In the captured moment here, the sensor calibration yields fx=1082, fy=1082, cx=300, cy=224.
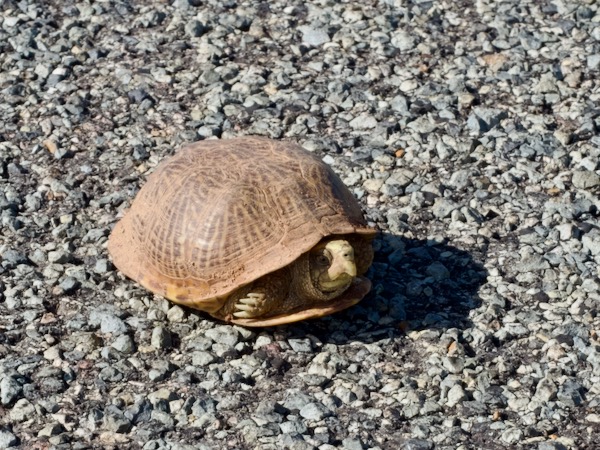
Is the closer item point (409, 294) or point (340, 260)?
point (340, 260)

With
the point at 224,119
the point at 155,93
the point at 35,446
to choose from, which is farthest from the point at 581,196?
the point at 35,446

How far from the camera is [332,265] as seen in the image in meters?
6.56

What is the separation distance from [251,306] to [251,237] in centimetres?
43

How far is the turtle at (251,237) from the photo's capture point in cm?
651

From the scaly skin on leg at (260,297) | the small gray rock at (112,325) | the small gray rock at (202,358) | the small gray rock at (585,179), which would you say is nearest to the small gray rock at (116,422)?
the small gray rock at (202,358)

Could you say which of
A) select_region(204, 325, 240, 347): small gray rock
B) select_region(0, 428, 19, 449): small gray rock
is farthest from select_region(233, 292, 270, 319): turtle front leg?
select_region(0, 428, 19, 449): small gray rock

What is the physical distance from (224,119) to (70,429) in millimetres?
3696

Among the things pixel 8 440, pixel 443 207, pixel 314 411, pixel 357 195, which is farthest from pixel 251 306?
pixel 443 207

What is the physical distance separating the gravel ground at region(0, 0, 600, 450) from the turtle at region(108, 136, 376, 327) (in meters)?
0.26

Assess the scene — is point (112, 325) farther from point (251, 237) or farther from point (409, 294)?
point (409, 294)

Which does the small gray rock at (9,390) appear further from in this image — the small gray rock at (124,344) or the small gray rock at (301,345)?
the small gray rock at (301,345)

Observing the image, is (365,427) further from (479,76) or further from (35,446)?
(479,76)

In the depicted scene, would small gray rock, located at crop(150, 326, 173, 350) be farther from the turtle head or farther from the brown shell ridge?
the turtle head

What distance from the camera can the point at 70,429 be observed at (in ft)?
19.7
